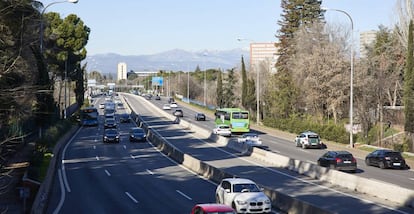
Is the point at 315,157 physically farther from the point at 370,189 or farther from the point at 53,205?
the point at 53,205

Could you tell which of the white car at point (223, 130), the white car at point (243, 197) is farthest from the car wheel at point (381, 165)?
the white car at point (223, 130)

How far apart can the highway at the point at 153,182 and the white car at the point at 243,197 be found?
1.98 meters

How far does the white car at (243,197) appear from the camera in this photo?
22.4 m

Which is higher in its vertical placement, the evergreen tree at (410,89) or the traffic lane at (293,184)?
the evergreen tree at (410,89)

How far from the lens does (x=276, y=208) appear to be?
24.3m

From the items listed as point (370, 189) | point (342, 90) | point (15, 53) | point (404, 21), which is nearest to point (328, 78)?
point (342, 90)

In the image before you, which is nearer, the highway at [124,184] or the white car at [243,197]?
the white car at [243,197]

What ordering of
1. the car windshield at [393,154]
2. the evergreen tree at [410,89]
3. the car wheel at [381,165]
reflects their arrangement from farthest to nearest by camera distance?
the evergreen tree at [410,89] → the car wheel at [381,165] → the car windshield at [393,154]

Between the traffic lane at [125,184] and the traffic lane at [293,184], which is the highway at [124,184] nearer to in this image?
the traffic lane at [125,184]

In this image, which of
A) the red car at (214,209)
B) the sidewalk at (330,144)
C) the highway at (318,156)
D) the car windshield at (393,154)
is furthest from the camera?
the sidewalk at (330,144)

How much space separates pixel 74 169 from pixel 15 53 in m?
21.5

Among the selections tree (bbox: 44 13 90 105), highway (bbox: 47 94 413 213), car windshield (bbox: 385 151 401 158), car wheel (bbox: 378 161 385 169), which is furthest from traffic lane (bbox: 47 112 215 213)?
tree (bbox: 44 13 90 105)

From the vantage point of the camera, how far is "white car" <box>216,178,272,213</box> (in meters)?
22.4

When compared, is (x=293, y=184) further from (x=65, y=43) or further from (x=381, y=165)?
(x=65, y=43)
